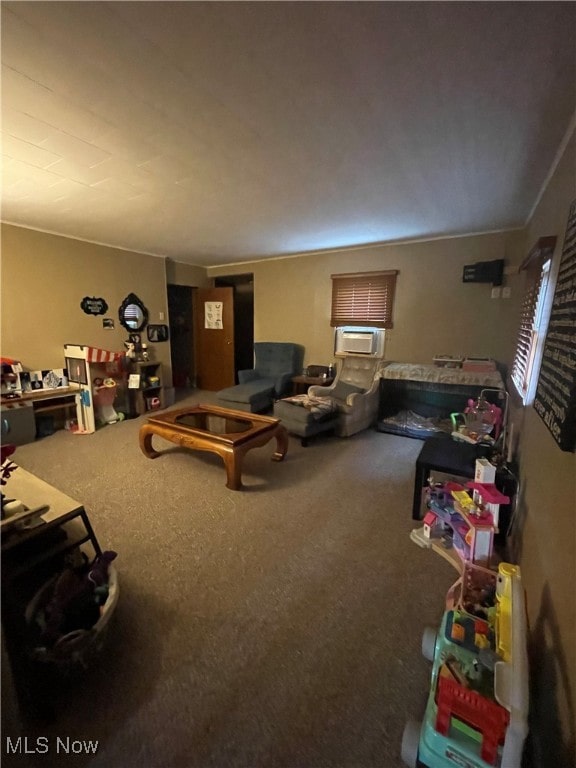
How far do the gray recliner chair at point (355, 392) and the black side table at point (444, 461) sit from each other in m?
1.34

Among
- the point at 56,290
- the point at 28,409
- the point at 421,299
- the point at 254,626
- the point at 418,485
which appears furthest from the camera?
the point at 421,299

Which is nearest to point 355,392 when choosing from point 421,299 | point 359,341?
point 359,341

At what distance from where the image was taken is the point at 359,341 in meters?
4.47

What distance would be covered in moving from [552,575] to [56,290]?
484 centimetres

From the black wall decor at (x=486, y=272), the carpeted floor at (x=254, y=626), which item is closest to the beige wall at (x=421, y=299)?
the black wall decor at (x=486, y=272)

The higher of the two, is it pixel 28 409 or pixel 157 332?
pixel 157 332

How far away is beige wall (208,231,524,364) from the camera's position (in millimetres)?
3551

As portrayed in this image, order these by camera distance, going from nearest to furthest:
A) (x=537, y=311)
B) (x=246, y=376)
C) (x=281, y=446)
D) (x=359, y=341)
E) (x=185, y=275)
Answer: (x=537, y=311) < (x=281, y=446) < (x=359, y=341) < (x=246, y=376) < (x=185, y=275)

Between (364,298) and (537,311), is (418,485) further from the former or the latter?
(364,298)

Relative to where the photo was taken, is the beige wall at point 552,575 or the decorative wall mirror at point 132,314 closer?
the beige wall at point 552,575

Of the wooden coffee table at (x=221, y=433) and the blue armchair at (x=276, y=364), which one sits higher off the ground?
the blue armchair at (x=276, y=364)

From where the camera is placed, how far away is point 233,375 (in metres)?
5.68

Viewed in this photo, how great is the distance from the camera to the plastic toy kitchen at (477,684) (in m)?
0.77

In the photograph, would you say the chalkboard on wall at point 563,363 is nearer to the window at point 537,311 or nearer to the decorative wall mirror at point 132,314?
the window at point 537,311
